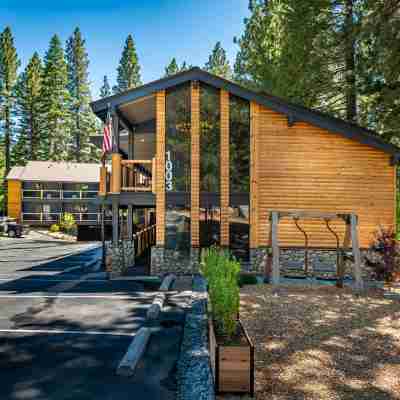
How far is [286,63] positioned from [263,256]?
13.1 m

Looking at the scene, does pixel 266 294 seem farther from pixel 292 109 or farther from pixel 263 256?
pixel 292 109

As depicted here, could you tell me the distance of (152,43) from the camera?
71.6 feet

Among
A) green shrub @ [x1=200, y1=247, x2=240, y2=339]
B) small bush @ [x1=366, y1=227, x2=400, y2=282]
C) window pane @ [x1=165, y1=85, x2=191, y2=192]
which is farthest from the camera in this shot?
window pane @ [x1=165, y1=85, x2=191, y2=192]

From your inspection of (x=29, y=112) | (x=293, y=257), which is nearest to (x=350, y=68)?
(x=293, y=257)

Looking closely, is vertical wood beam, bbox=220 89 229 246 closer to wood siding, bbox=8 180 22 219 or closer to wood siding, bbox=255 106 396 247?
wood siding, bbox=255 106 396 247

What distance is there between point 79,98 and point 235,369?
55.7m

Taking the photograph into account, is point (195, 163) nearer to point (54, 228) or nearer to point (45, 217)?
point (54, 228)

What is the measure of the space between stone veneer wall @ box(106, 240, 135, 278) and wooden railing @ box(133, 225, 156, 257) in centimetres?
115

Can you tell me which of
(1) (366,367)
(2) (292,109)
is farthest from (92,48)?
(1) (366,367)

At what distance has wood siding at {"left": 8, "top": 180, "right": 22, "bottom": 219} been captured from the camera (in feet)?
116

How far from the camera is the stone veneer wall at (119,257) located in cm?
1262

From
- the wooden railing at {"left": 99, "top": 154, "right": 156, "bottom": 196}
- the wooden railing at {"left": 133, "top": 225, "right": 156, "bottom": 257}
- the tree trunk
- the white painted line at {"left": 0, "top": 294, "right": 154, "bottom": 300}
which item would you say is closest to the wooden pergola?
the white painted line at {"left": 0, "top": 294, "right": 154, "bottom": 300}

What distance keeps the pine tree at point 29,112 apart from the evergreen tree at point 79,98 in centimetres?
524

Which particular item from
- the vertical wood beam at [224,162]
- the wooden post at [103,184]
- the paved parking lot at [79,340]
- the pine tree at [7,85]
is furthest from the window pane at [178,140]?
the pine tree at [7,85]
